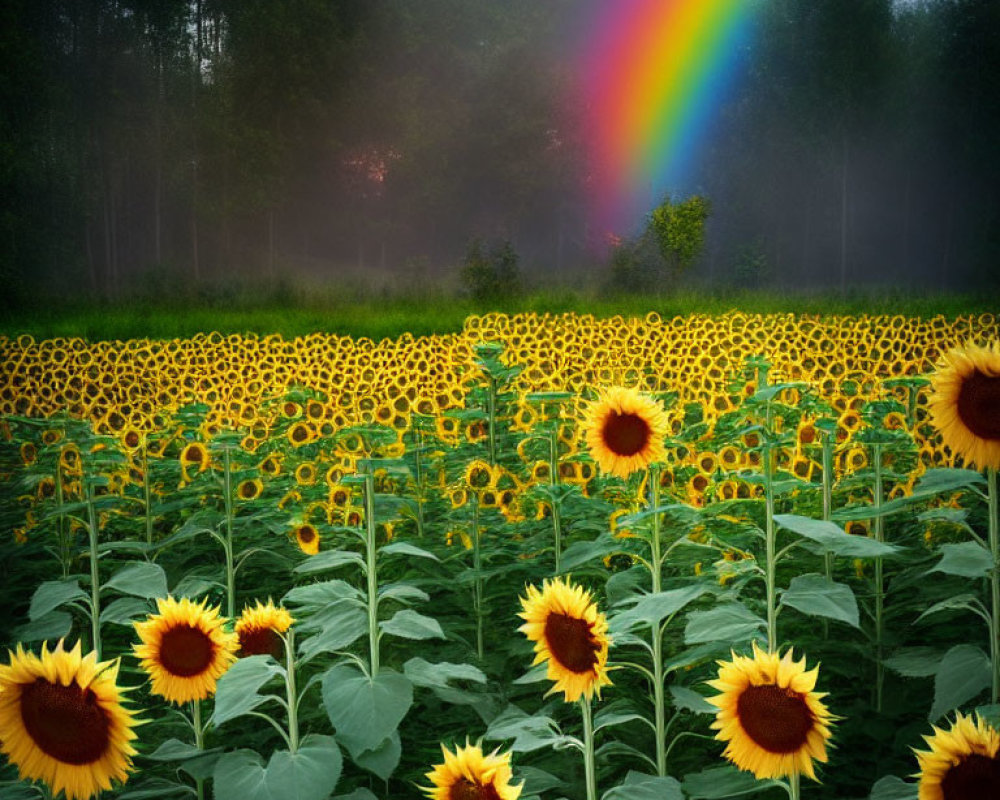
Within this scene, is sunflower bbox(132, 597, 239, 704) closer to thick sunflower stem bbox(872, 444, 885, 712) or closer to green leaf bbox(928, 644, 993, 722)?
green leaf bbox(928, 644, 993, 722)

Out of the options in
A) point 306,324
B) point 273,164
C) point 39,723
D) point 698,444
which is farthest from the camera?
point 273,164

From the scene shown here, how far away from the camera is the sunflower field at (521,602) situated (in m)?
1.85

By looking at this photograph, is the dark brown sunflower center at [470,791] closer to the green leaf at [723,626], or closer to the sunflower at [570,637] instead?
the sunflower at [570,637]

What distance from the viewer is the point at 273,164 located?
27.2 m

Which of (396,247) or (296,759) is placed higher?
(396,247)

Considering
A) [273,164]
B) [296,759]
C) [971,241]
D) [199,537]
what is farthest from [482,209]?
[296,759]

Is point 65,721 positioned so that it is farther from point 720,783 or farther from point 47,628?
point 720,783

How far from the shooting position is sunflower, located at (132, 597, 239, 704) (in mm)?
2131

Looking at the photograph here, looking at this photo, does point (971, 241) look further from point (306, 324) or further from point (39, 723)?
point (39, 723)

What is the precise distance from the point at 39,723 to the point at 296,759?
0.54 metres

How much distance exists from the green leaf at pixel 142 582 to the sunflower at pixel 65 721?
0.65 meters

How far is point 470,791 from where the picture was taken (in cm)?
159

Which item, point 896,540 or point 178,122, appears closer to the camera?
point 896,540

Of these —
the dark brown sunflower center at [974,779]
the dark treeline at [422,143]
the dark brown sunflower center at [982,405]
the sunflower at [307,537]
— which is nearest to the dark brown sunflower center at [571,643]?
the dark brown sunflower center at [974,779]
